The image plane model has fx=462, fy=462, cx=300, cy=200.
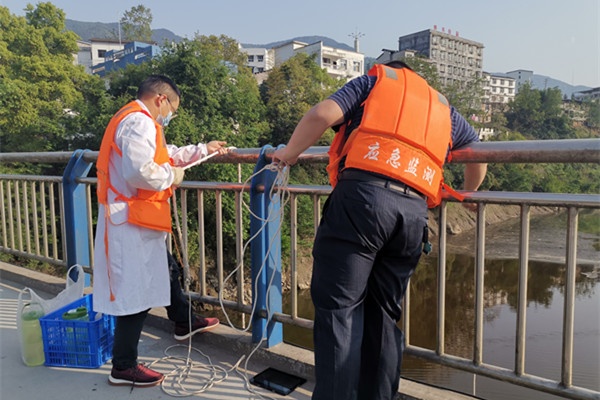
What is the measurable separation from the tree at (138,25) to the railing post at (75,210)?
199ft

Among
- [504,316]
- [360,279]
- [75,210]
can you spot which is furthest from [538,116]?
[360,279]

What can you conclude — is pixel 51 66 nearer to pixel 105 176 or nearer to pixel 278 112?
pixel 278 112

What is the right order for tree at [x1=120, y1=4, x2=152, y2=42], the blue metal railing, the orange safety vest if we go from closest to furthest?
the orange safety vest < the blue metal railing < tree at [x1=120, y1=4, x2=152, y2=42]

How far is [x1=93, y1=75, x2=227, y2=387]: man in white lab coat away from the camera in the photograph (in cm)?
218

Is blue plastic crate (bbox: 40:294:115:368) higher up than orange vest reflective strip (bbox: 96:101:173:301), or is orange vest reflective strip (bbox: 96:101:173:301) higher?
orange vest reflective strip (bbox: 96:101:173:301)

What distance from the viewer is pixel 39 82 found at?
2316 centimetres

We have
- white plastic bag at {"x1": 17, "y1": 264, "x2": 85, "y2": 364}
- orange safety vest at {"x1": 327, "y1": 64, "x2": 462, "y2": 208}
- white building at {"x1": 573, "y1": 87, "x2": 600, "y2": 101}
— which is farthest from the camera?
white building at {"x1": 573, "y1": 87, "x2": 600, "y2": 101}

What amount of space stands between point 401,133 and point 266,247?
1.16 m

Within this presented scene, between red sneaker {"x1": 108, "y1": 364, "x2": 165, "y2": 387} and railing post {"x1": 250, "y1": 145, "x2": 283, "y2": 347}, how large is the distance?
61 cm

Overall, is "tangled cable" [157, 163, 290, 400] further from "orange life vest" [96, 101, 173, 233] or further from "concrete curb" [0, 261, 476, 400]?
"orange life vest" [96, 101, 173, 233]

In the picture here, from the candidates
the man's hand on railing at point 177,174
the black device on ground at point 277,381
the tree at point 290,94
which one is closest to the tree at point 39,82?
the tree at point 290,94

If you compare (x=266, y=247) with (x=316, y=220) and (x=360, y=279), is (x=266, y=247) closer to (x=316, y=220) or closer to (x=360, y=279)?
(x=316, y=220)

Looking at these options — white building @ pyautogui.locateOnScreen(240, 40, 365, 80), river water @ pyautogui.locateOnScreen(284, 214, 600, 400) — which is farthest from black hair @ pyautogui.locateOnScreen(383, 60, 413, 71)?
white building @ pyautogui.locateOnScreen(240, 40, 365, 80)

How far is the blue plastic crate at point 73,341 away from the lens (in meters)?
2.41
